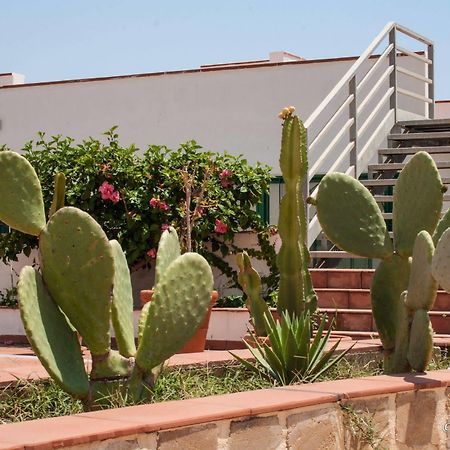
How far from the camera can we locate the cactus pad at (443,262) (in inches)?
229

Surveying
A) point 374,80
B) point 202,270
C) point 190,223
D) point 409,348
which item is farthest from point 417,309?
point 374,80

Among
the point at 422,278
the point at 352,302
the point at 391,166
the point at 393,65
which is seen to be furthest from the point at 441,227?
the point at 393,65

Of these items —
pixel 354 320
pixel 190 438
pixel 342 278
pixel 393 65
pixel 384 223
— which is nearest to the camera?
pixel 190 438

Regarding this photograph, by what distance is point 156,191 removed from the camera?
12711mm

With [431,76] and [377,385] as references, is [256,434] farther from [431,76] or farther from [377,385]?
[431,76]

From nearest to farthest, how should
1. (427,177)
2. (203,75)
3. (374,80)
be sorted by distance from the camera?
(427,177) → (374,80) → (203,75)

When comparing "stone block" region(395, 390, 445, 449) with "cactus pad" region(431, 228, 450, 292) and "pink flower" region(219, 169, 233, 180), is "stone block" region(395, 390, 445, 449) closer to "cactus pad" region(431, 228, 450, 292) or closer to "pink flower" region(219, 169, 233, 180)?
"cactus pad" region(431, 228, 450, 292)

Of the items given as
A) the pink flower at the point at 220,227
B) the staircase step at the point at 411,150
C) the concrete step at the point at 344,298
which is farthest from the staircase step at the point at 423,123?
the concrete step at the point at 344,298

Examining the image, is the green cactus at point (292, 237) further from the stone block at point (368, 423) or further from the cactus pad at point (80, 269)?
the cactus pad at point (80, 269)

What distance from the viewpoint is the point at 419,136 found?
13.8 meters

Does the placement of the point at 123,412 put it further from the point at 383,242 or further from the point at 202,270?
the point at 383,242

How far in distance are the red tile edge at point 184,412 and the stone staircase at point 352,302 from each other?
385 cm

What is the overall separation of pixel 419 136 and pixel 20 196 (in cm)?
876

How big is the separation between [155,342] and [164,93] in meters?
11.3
